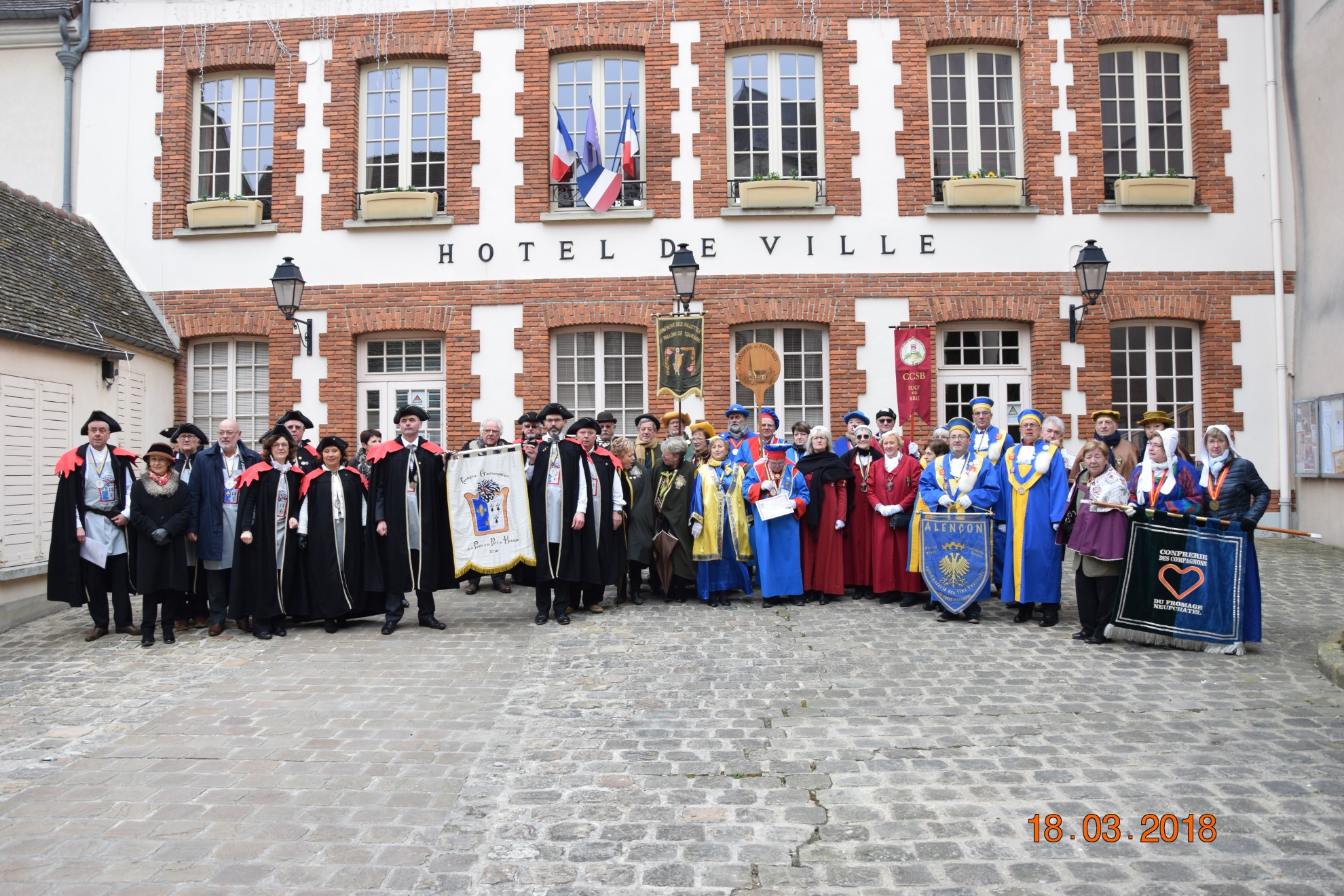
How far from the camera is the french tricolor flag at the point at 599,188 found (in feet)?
40.2

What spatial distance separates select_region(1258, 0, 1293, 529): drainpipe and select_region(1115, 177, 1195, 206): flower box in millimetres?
1138

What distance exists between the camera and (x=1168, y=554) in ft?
23.2

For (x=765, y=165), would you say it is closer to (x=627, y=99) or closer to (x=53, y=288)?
(x=627, y=99)

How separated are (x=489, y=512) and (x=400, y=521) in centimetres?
81

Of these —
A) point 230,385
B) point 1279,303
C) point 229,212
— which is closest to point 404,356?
point 230,385

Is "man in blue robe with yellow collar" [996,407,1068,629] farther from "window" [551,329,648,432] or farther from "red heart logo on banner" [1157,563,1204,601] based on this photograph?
"window" [551,329,648,432]

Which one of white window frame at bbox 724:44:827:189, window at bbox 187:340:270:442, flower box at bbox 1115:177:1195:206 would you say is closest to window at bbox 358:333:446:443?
window at bbox 187:340:270:442

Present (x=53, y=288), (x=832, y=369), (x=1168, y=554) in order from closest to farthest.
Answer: (x=1168, y=554) → (x=53, y=288) → (x=832, y=369)

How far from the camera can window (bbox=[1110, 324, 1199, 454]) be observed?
12422mm

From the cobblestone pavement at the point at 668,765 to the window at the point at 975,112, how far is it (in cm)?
766

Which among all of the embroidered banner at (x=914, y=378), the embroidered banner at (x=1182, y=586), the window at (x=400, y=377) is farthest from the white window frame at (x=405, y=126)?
the embroidered banner at (x=1182, y=586)

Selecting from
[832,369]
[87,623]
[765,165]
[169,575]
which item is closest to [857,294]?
[832,369]

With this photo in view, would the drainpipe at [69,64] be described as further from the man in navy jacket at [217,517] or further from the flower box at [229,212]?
the man in navy jacket at [217,517]

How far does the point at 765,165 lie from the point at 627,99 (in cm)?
222
